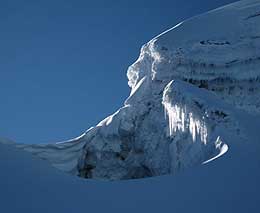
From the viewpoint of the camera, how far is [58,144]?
21641 mm

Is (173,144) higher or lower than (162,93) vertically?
lower

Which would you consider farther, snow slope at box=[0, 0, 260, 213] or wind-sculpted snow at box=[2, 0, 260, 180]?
wind-sculpted snow at box=[2, 0, 260, 180]

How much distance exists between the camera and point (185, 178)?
23.7ft

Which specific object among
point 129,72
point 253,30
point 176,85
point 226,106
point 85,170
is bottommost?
point 85,170

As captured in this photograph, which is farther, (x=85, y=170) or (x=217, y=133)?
(x=85, y=170)

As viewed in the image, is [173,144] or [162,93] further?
[162,93]

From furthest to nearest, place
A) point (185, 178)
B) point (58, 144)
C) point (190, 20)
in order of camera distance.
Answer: point (190, 20)
point (58, 144)
point (185, 178)

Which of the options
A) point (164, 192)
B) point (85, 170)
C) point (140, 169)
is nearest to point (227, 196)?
point (164, 192)

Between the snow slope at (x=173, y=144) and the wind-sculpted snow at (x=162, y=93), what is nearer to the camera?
the snow slope at (x=173, y=144)

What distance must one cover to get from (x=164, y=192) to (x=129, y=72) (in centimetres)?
2069

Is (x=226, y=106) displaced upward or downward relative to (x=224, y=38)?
downward

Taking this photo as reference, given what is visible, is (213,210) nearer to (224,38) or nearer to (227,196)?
(227,196)

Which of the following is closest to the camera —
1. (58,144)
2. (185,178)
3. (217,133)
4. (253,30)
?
(185,178)

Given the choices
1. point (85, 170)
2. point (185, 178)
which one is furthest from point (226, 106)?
point (85, 170)
